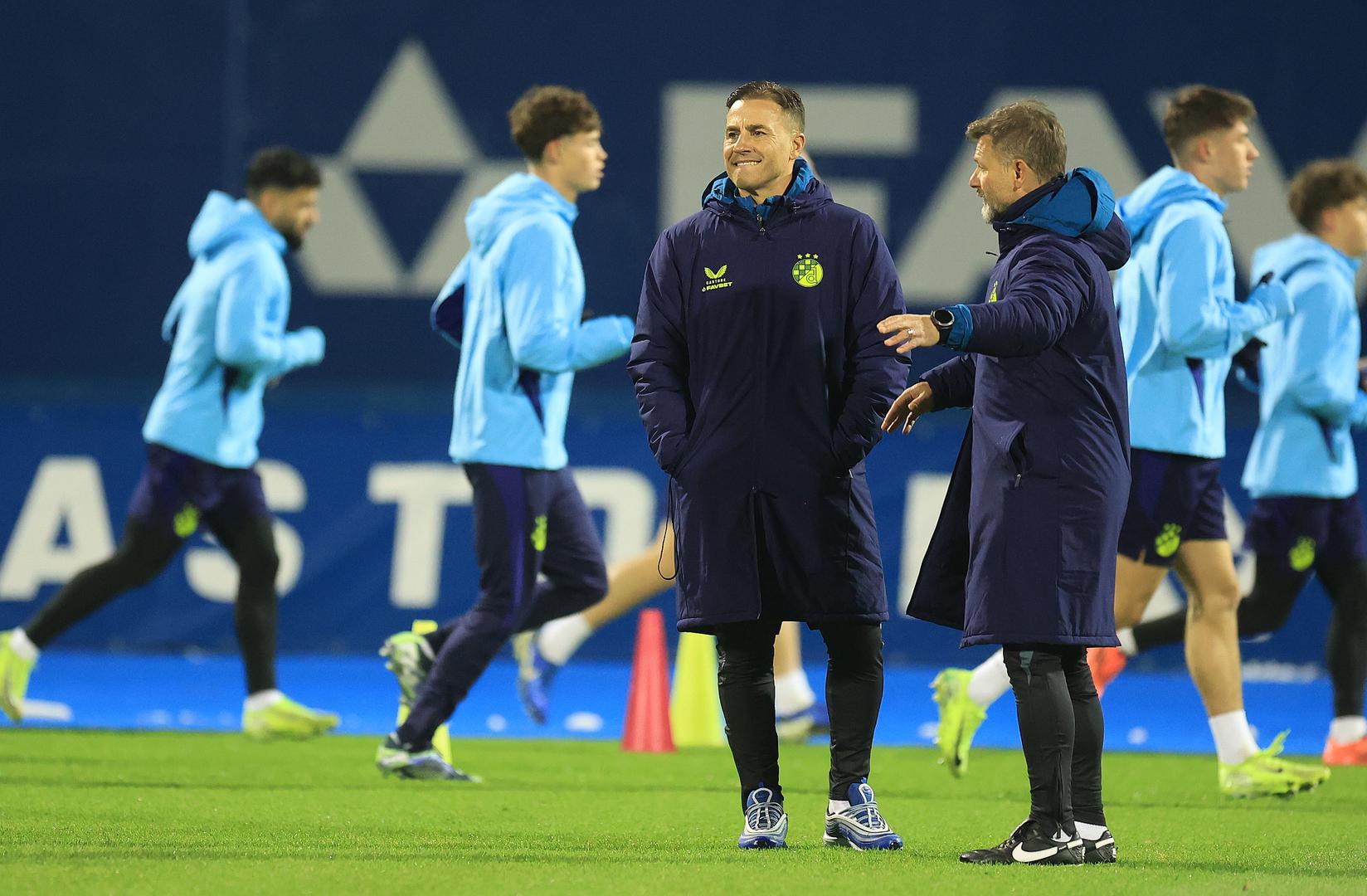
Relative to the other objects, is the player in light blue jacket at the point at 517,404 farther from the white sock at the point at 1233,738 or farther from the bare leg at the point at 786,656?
the white sock at the point at 1233,738

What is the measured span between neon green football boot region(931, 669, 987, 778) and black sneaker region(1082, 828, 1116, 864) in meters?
2.03

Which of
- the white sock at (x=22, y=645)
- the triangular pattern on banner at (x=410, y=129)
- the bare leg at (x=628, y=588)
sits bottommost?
the white sock at (x=22, y=645)

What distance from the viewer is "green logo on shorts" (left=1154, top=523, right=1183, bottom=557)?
277 inches

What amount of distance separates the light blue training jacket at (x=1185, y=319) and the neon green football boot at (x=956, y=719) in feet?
3.55

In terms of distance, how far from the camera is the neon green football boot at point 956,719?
7223mm

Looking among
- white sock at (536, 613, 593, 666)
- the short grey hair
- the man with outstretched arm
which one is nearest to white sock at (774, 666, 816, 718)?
white sock at (536, 613, 593, 666)

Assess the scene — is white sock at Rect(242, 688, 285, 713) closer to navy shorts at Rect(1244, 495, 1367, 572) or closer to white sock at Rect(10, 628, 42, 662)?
white sock at Rect(10, 628, 42, 662)

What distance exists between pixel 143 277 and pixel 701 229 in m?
8.09

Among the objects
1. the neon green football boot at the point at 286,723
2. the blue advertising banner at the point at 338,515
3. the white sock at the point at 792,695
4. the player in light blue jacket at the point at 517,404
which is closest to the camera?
the player in light blue jacket at the point at 517,404

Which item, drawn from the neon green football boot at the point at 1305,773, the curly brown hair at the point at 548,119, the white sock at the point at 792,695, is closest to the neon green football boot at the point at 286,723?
the white sock at the point at 792,695

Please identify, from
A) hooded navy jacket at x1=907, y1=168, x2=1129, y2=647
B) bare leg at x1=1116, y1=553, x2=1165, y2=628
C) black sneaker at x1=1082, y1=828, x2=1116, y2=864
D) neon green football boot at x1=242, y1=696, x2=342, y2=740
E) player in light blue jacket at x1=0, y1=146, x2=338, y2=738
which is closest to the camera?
hooded navy jacket at x1=907, y1=168, x2=1129, y2=647

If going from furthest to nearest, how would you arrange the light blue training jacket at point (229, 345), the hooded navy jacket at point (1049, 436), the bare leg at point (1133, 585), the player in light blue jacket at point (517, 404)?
the light blue training jacket at point (229, 345), the bare leg at point (1133, 585), the player in light blue jacket at point (517, 404), the hooded navy jacket at point (1049, 436)

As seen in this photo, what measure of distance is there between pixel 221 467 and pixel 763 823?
161 inches

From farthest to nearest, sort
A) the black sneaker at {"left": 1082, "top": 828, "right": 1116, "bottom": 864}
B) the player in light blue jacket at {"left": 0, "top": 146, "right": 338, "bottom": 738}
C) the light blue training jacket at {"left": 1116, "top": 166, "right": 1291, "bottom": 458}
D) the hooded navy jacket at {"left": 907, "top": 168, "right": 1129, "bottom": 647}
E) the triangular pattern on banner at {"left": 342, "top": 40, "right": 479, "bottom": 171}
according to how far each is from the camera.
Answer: the triangular pattern on banner at {"left": 342, "top": 40, "right": 479, "bottom": 171} < the player in light blue jacket at {"left": 0, "top": 146, "right": 338, "bottom": 738} < the light blue training jacket at {"left": 1116, "top": 166, "right": 1291, "bottom": 458} < the black sneaker at {"left": 1082, "top": 828, "right": 1116, "bottom": 864} < the hooded navy jacket at {"left": 907, "top": 168, "right": 1129, "bottom": 647}
